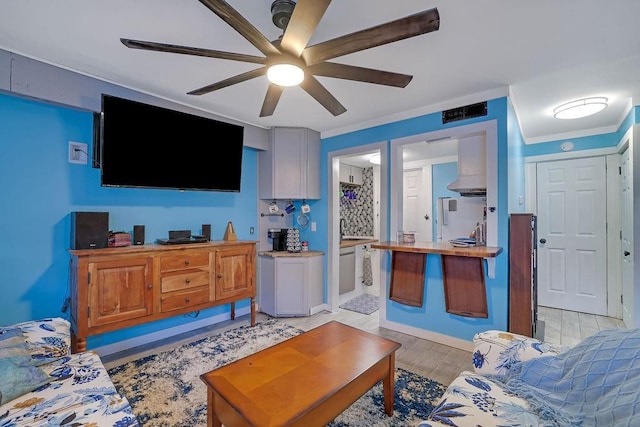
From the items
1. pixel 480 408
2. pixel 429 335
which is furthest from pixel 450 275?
pixel 480 408

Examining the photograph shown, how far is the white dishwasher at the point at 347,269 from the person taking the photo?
4402 millimetres

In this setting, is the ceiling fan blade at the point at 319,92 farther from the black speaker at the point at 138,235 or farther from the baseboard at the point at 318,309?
the baseboard at the point at 318,309

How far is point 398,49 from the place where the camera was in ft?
6.78

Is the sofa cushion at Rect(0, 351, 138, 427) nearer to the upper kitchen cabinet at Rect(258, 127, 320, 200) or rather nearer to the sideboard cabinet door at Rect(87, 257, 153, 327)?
the sideboard cabinet door at Rect(87, 257, 153, 327)

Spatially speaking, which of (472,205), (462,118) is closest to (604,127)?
(472,205)

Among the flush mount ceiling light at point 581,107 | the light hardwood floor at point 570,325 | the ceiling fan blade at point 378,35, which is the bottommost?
the light hardwood floor at point 570,325

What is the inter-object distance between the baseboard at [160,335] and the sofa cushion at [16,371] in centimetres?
100

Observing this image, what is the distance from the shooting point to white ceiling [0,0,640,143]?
1.67 m

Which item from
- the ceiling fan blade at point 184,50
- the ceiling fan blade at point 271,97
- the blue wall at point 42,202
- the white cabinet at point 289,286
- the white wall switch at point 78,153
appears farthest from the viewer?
the white cabinet at point 289,286

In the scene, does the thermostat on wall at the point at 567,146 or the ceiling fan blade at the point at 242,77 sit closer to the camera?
the ceiling fan blade at the point at 242,77

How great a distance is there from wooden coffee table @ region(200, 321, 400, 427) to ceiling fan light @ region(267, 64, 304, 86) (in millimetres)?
1593

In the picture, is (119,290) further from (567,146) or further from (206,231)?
(567,146)

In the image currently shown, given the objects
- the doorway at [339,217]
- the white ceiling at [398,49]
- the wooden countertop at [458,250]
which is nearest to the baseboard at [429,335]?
the doorway at [339,217]

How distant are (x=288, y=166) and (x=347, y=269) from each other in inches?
71.8
